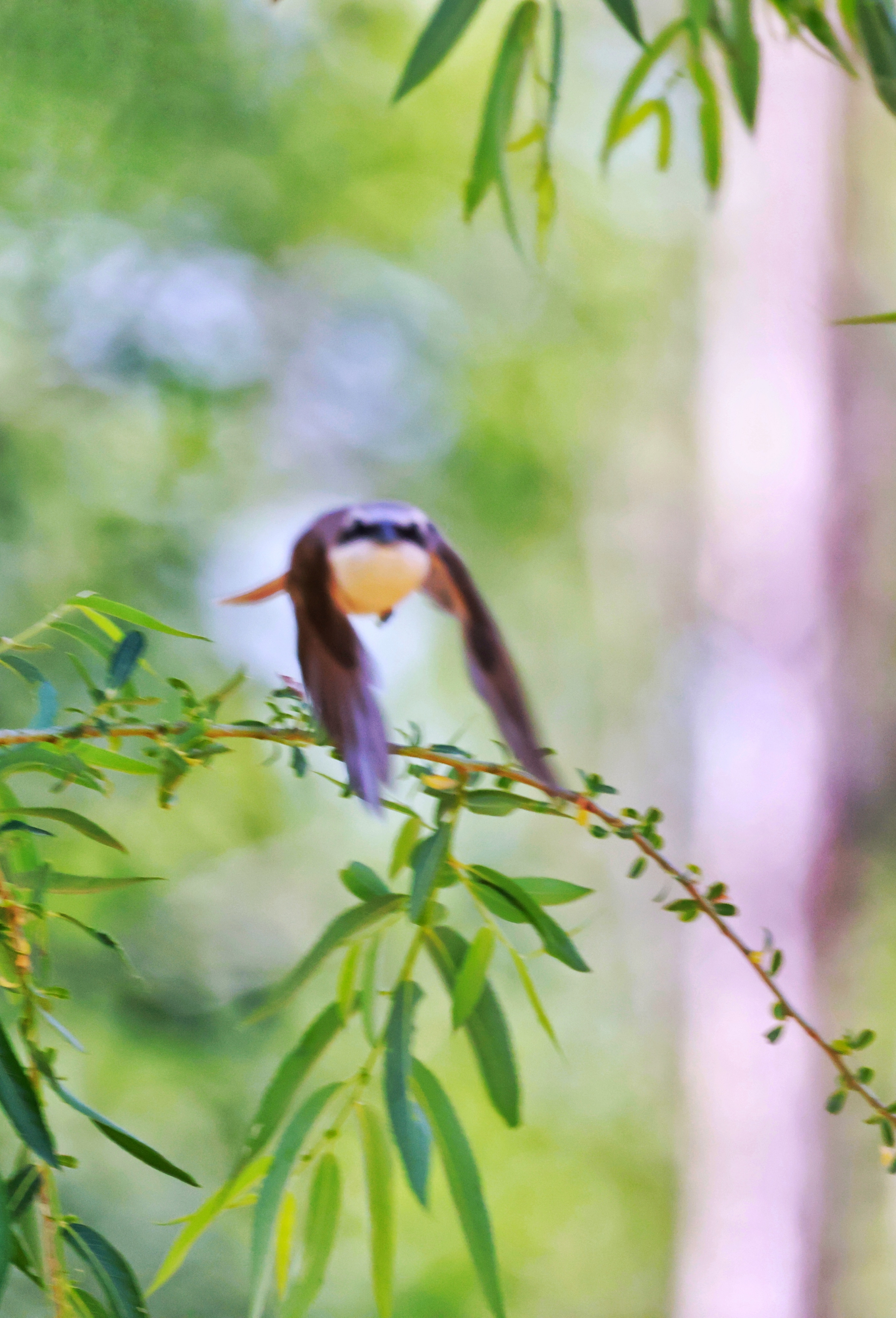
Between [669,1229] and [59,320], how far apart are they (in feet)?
4.68

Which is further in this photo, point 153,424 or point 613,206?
point 613,206

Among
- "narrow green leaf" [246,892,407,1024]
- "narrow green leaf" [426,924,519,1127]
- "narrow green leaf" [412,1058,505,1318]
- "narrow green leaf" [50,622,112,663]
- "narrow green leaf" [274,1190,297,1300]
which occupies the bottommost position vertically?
"narrow green leaf" [274,1190,297,1300]

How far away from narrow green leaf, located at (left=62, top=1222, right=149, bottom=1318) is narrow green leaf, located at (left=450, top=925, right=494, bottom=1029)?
0.11 meters

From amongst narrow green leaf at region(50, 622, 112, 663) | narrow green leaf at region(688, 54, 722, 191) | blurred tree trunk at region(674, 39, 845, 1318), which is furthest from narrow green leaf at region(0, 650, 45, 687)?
blurred tree trunk at region(674, 39, 845, 1318)

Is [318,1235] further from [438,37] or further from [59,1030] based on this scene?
[438,37]

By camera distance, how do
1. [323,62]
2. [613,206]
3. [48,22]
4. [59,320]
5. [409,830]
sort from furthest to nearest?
[613,206] < [323,62] < [59,320] < [48,22] < [409,830]

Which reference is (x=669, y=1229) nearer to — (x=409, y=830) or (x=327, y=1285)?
(x=327, y=1285)

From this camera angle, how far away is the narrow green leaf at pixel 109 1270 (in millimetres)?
→ 289

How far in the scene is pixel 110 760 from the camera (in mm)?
323

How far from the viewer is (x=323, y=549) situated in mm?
416

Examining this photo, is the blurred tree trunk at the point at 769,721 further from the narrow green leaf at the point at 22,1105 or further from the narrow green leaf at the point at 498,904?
the narrow green leaf at the point at 22,1105

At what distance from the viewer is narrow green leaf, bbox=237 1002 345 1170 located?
308 mm

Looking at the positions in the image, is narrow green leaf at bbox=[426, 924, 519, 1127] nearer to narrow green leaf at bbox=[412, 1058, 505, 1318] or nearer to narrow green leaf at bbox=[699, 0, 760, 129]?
narrow green leaf at bbox=[412, 1058, 505, 1318]

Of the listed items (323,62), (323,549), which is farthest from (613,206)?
(323,549)
